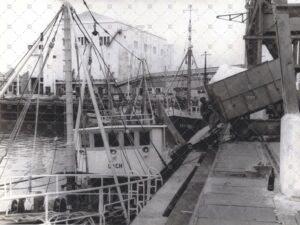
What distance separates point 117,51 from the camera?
59.6m

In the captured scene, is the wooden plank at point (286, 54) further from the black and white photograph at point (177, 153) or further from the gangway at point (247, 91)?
the gangway at point (247, 91)

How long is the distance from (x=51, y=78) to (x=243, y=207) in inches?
2415

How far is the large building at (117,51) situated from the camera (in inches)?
2104

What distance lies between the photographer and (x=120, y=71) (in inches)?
2377

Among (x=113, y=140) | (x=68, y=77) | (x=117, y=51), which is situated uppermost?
(x=117, y=51)

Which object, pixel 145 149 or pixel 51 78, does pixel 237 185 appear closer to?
pixel 145 149

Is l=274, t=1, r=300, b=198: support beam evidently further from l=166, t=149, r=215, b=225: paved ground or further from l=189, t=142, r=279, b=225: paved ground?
l=166, t=149, r=215, b=225: paved ground

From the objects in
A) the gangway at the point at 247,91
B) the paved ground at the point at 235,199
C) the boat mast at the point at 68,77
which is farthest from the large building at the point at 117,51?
the paved ground at the point at 235,199

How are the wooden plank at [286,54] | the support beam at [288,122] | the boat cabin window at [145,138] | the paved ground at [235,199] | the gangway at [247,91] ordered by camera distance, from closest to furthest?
1. the paved ground at [235,199]
2. the support beam at [288,122]
3. the wooden plank at [286,54]
4. the gangway at [247,91]
5. the boat cabin window at [145,138]

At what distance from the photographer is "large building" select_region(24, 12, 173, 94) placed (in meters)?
53.4

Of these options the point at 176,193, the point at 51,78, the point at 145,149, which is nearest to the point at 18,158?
the point at 145,149

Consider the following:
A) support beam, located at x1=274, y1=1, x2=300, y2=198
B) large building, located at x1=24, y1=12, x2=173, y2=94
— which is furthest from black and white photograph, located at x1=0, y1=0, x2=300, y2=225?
large building, located at x1=24, y1=12, x2=173, y2=94

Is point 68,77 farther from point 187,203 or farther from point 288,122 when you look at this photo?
point 288,122

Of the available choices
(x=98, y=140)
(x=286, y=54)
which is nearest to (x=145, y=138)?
(x=98, y=140)
